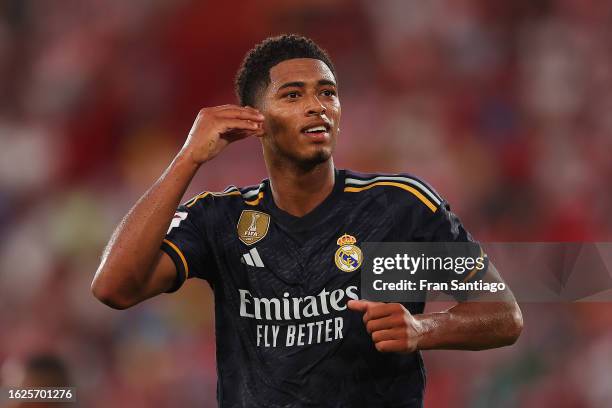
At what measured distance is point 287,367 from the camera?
2.58 m

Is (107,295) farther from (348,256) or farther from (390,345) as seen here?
(390,345)

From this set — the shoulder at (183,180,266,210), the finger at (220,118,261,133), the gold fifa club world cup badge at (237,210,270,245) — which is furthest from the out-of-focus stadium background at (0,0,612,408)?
the finger at (220,118,261,133)

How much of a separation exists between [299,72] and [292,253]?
0.64 meters

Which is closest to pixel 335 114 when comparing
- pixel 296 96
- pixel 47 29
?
pixel 296 96

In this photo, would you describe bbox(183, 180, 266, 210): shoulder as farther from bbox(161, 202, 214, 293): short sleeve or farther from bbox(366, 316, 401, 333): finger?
bbox(366, 316, 401, 333): finger

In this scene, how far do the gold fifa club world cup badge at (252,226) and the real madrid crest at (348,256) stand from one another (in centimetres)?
28

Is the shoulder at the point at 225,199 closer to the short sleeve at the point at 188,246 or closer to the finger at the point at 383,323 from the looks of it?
the short sleeve at the point at 188,246

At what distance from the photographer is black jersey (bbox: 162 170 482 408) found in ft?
8.41

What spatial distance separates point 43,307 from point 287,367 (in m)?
3.02

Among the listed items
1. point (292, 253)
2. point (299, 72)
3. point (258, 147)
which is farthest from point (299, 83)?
point (258, 147)

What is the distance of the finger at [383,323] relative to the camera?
2.21m

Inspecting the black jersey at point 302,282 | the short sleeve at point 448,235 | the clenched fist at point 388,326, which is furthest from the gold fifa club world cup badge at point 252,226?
the clenched fist at point 388,326

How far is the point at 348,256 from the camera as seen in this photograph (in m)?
2.69

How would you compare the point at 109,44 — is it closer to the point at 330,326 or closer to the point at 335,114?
the point at 335,114
